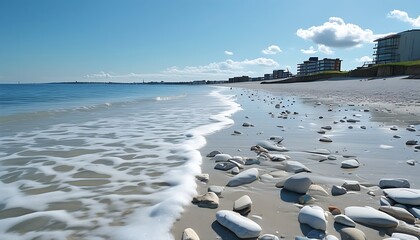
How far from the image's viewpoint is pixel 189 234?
2090mm

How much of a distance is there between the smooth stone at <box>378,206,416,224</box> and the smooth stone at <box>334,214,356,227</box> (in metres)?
0.39

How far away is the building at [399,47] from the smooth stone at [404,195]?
237 ft

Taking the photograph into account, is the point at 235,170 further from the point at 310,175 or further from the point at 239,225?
the point at 239,225

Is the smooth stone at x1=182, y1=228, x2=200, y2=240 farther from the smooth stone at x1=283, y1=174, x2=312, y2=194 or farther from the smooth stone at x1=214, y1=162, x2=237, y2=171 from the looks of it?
the smooth stone at x1=214, y1=162, x2=237, y2=171

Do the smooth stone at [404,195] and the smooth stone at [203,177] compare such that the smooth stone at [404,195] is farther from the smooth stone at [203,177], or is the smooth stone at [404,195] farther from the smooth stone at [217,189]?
Answer: the smooth stone at [203,177]

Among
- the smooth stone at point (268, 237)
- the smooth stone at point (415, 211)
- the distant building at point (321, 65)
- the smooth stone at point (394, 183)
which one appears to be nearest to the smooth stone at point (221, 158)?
the smooth stone at point (394, 183)

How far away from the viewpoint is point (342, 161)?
4.06 metres

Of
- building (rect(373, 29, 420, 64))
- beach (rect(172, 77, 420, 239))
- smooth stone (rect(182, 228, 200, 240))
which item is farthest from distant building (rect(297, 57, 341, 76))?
smooth stone (rect(182, 228, 200, 240))

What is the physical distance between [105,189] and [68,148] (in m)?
2.50

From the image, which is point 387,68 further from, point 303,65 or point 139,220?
point 303,65

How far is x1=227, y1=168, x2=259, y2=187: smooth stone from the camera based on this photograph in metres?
3.22

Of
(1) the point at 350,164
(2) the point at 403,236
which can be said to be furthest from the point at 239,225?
(1) the point at 350,164

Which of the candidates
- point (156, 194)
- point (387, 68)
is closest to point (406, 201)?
point (156, 194)

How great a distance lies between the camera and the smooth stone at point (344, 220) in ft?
7.25
